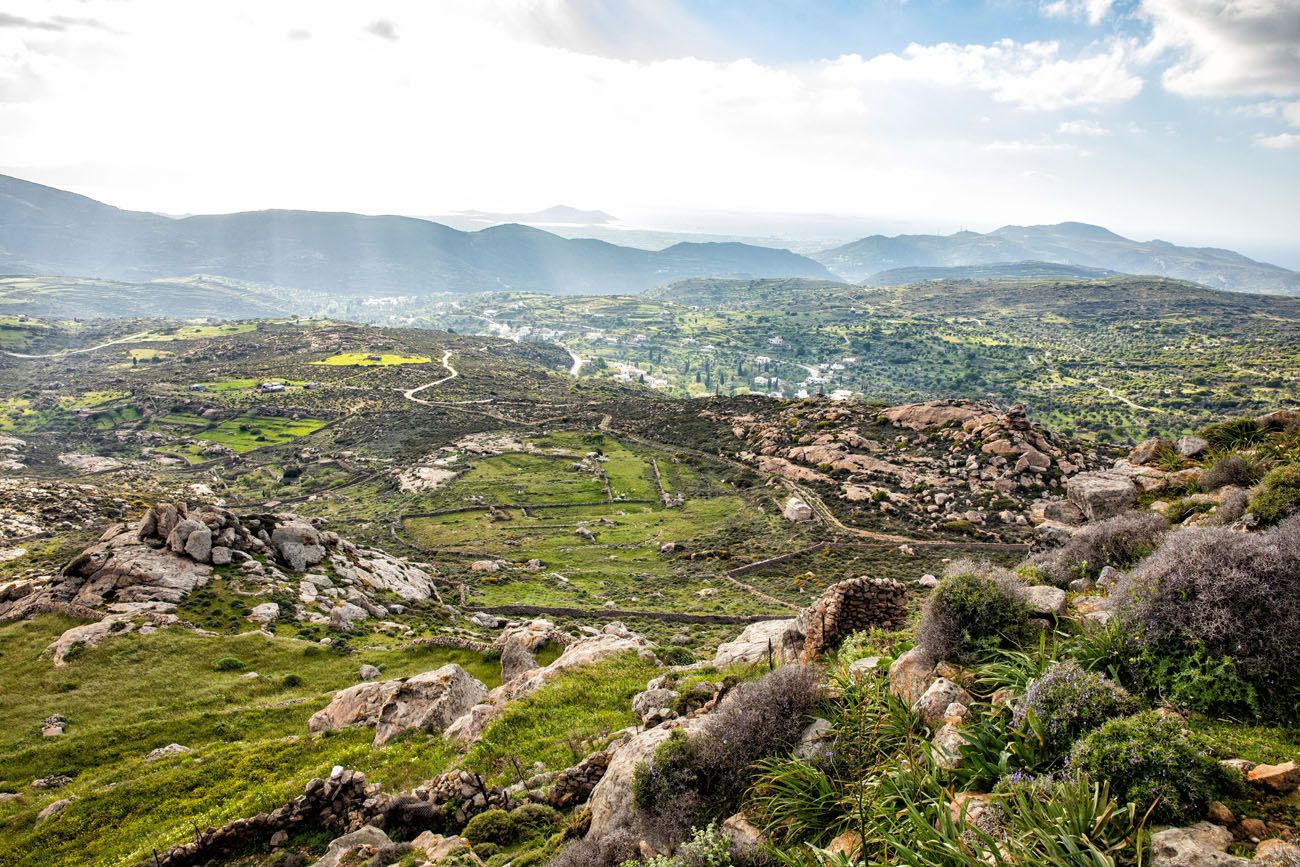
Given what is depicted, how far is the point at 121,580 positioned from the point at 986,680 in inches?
1165

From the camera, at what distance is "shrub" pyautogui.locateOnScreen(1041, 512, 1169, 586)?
10203mm

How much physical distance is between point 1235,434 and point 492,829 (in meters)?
20.8

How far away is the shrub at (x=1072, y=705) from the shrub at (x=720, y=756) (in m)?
2.76

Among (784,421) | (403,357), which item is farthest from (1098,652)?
(403,357)

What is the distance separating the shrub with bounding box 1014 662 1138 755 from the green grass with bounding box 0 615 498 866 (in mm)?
11612

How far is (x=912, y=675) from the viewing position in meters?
7.62

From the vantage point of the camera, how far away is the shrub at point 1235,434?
14.5 metres

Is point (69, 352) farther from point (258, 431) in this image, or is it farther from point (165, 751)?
point (165, 751)

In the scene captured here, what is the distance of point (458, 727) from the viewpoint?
Answer: 1332cm

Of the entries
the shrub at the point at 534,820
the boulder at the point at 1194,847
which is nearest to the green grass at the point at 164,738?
the shrub at the point at 534,820

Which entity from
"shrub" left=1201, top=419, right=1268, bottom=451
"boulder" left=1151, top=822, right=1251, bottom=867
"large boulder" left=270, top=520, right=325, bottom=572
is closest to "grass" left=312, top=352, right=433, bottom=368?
"large boulder" left=270, top=520, right=325, bottom=572

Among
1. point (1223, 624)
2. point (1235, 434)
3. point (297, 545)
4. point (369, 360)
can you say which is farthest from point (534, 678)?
point (369, 360)

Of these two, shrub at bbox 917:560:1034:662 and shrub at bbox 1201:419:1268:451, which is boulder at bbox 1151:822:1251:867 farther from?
shrub at bbox 1201:419:1268:451

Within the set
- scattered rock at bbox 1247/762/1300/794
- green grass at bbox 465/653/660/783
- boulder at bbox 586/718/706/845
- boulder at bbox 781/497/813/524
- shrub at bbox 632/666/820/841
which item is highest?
scattered rock at bbox 1247/762/1300/794
